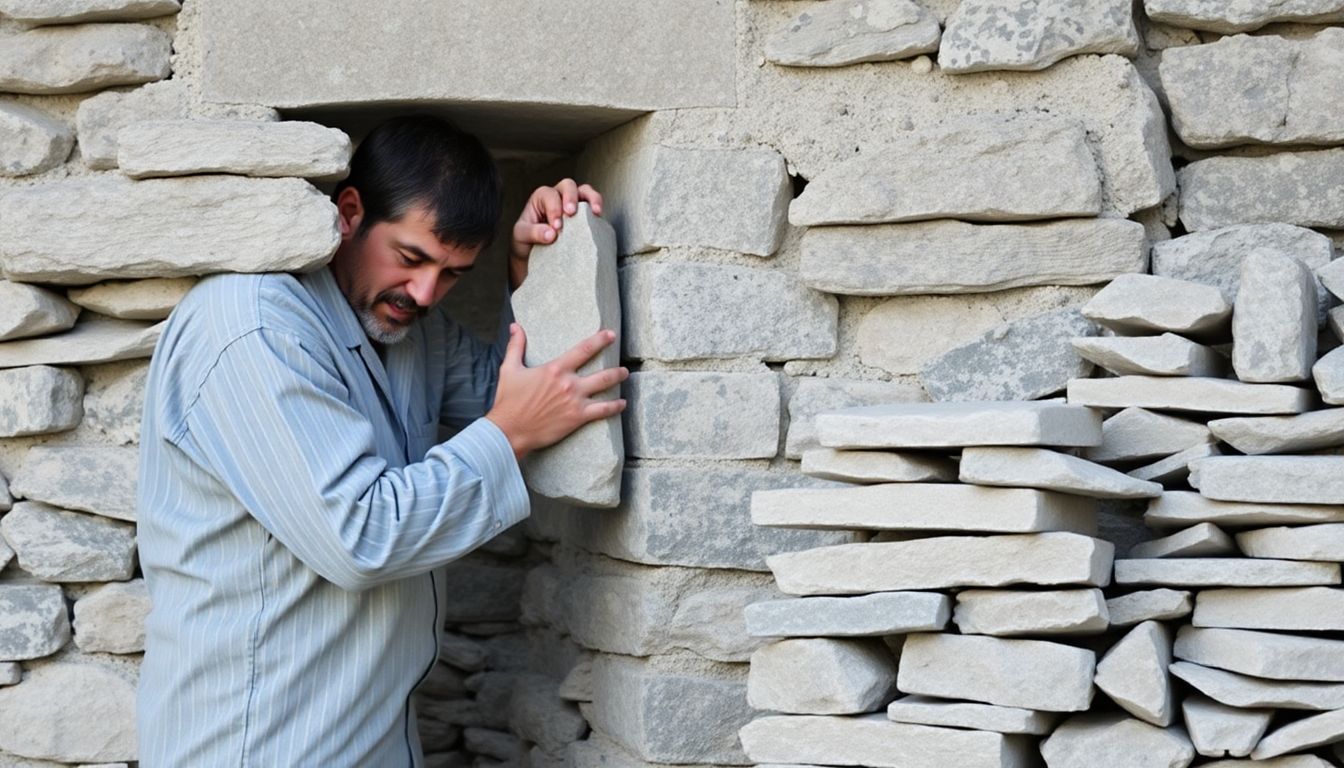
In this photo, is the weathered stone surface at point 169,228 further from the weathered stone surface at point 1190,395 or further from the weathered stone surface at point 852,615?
the weathered stone surface at point 1190,395

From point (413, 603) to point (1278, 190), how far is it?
1.75m

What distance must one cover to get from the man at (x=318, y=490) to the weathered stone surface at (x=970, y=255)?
47 centimetres

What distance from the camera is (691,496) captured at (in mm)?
2803

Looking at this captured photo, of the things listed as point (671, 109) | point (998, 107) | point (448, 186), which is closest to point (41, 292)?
point (448, 186)

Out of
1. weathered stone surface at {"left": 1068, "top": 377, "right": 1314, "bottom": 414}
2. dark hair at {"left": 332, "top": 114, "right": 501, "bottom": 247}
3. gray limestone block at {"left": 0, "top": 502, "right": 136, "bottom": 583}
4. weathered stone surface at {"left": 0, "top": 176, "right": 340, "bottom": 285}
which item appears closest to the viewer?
weathered stone surface at {"left": 1068, "top": 377, "right": 1314, "bottom": 414}

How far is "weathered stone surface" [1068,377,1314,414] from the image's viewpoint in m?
2.38

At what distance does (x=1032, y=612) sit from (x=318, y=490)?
3.68 feet

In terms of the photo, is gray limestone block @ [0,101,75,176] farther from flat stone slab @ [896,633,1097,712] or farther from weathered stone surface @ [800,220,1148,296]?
flat stone slab @ [896,633,1097,712]

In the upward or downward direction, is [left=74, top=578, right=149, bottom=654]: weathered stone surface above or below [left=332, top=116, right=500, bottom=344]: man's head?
below

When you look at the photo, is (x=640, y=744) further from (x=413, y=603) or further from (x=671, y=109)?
(x=671, y=109)

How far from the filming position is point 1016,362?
2.73 m

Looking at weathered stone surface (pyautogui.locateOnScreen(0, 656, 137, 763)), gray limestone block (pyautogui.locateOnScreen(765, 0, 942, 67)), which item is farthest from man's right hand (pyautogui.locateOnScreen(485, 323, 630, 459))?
weathered stone surface (pyautogui.locateOnScreen(0, 656, 137, 763))

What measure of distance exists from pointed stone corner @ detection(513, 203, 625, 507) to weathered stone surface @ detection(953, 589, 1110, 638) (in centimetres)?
74

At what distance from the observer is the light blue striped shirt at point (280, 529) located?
2.46 m
